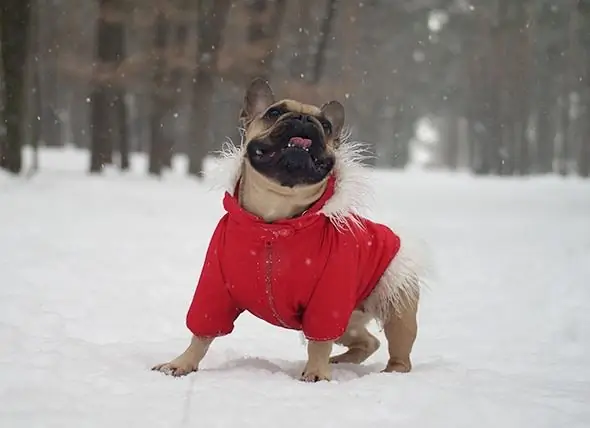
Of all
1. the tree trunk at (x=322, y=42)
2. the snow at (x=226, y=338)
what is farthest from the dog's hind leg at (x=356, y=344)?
the tree trunk at (x=322, y=42)

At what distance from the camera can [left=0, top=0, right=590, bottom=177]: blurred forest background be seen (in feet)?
57.6

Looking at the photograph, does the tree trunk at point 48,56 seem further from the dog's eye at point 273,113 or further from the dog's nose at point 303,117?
the dog's nose at point 303,117

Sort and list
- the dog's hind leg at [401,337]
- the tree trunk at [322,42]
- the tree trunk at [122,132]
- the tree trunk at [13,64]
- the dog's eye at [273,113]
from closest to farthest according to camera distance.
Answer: the dog's eye at [273,113] → the dog's hind leg at [401,337] → the tree trunk at [13,64] → the tree trunk at [322,42] → the tree trunk at [122,132]

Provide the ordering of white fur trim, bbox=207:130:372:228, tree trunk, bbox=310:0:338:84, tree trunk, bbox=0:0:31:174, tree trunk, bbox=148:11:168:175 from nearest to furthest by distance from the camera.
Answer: white fur trim, bbox=207:130:372:228 → tree trunk, bbox=0:0:31:174 → tree trunk, bbox=148:11:168:175 → tree trunk, bbox=310:0:338:84

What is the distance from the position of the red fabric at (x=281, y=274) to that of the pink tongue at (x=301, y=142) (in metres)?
0.30

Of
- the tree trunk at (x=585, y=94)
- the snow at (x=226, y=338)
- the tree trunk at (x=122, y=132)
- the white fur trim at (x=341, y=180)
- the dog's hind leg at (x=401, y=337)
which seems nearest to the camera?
the snow at (x=226, y=338)

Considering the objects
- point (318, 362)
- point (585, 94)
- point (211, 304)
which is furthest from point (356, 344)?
point (585, 94)

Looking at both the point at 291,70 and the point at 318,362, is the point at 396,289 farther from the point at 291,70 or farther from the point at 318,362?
the point at 291,70

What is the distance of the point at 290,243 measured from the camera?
3732 mm

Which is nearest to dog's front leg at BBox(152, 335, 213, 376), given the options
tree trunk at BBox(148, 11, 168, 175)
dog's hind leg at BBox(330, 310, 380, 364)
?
dog's hind leg at BBox(330, 310, 380, 364)

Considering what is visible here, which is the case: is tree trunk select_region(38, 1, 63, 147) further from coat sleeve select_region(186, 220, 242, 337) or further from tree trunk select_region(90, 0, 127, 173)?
coat sleeve select_region(186, 220, 242, 337)

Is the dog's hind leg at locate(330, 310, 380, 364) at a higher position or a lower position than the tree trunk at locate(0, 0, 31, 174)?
lower

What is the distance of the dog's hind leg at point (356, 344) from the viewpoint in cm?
450

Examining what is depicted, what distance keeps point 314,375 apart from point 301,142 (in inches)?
47.9
